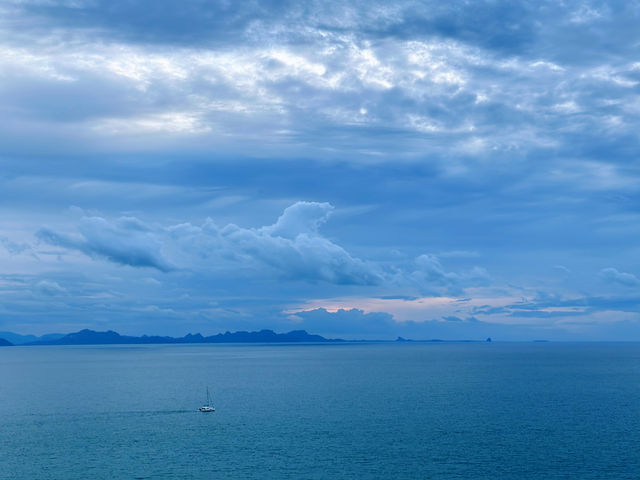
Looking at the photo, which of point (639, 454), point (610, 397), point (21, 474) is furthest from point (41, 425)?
point (610, 397)

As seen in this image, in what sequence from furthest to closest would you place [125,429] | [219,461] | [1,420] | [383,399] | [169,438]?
[383,399] < [1,420] < [125,429] < [169,438] < [219,461]

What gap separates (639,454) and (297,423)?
202 feet

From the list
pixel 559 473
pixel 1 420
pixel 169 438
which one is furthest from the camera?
pixel 1 420

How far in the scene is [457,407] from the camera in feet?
473

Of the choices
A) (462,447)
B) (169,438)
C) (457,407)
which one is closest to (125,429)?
(169,438)

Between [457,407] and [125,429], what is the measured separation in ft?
246

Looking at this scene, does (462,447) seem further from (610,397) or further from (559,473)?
(610,397)

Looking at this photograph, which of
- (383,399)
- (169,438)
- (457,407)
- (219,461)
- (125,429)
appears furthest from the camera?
(383,399)

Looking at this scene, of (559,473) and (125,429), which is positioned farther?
(125,429)

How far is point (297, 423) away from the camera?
123m

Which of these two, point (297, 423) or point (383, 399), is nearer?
point (297, 423)

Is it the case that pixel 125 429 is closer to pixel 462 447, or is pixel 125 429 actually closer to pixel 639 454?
pixel 462 447

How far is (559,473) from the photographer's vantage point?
84.2 meters

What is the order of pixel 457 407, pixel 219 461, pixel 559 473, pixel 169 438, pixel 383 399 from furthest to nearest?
pixel 383 399 → pixel 457 407 → pixel 169 438 → pixel 219 461 → pixel 559 473
